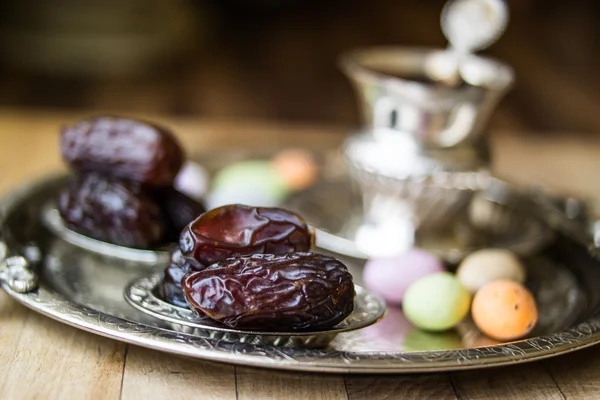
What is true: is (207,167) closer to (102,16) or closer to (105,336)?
(105,336)

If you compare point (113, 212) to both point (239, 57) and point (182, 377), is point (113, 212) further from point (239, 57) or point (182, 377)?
point (239, 57)

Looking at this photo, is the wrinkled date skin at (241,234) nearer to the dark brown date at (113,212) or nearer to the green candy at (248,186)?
the dark brown date at (113,212)

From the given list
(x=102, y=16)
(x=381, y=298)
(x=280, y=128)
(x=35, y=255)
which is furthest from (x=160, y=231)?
(x=102, y=16)

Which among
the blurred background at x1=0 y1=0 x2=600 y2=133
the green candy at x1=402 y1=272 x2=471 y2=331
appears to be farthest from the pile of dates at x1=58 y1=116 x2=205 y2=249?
the blurred background at x1=0 y1=0 x2=600 y2=133

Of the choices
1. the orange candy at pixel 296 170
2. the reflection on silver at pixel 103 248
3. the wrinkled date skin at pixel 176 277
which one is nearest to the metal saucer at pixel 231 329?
the wrinkled date skin at pixel 176 277

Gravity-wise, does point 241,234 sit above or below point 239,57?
above

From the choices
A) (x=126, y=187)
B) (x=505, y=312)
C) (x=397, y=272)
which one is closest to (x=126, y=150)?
(x=126, y=187)

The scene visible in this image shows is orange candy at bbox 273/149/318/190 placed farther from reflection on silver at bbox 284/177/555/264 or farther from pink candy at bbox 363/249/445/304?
pink candy at bbox 363/249/445/304
